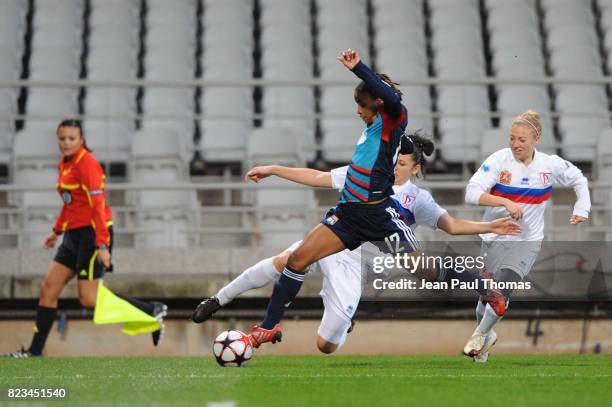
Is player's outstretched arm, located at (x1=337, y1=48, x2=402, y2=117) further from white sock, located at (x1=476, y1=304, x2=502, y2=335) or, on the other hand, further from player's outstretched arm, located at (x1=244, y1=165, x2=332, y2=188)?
white sock, located at (x1=476, y1=304, x2=502, y2=335)

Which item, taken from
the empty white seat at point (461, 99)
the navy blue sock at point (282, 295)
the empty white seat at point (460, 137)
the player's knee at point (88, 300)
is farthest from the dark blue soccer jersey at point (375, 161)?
the empty white seat at point (461, 99)

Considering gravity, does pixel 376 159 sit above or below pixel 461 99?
below

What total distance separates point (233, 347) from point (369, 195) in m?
1.35

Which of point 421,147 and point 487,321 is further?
point 487,321

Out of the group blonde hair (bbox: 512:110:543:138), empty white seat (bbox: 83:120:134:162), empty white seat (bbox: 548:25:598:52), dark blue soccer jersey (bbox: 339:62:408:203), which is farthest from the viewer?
empty white seat (bbox: 548:25:598:52)

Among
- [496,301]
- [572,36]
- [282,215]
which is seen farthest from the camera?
[572,36]

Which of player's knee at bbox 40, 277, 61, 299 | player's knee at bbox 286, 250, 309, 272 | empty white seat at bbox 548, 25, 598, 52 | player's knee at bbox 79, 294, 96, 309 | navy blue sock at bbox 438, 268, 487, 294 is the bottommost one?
player's knee at bbox 79, 294, 96, 309

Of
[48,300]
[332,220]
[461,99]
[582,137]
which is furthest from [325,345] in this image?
[461,99]

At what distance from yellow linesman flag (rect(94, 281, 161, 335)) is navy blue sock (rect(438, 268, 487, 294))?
2317 millimetres

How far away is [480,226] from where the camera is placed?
857cm

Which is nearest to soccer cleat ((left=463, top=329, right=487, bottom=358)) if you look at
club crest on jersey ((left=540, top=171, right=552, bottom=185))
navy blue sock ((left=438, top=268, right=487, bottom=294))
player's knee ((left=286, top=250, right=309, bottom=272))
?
navy blue sock ((left=438, top=268, right=487, bottom=294))

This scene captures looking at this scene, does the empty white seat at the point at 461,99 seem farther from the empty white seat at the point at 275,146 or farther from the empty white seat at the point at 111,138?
the empty white seat at the point at 111,138

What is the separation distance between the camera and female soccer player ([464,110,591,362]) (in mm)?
9328

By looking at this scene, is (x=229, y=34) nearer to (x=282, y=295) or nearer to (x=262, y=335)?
(x=282, y=295)
